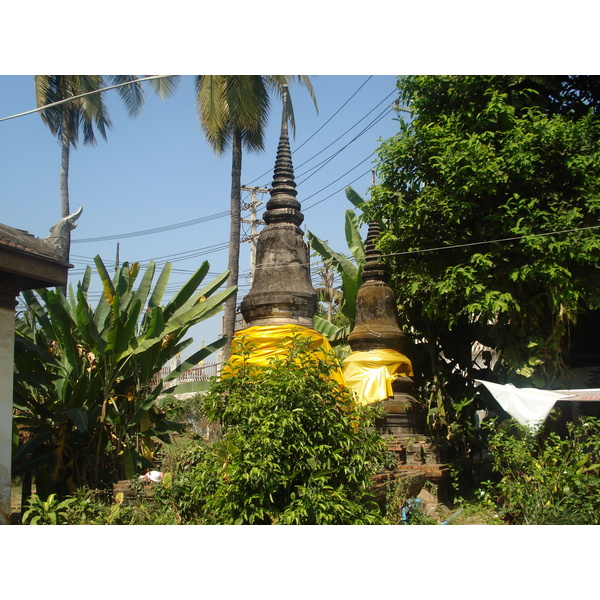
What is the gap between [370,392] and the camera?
820 cm

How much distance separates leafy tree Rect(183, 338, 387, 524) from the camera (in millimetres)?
4969

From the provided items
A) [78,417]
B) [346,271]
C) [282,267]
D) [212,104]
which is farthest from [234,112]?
[78,417]

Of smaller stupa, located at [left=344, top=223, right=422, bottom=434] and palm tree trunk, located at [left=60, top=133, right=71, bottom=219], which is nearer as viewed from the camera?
smaller stupa, located at [left=344, top=223, right=422, bottom=434]

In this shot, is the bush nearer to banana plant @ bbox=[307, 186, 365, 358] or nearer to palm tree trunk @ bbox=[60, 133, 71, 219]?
banana plant @ bbox=[307, 186, 365, 358]

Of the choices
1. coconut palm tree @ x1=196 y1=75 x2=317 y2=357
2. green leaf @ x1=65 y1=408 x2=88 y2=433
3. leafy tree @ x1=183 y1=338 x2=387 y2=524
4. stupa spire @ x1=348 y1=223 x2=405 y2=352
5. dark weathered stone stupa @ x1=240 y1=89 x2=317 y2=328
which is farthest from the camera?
coconut palm tree @ x1=196 y1=75 x2=317 y2=357

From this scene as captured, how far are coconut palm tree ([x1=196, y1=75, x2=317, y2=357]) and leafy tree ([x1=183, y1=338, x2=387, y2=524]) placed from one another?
21.1 ft

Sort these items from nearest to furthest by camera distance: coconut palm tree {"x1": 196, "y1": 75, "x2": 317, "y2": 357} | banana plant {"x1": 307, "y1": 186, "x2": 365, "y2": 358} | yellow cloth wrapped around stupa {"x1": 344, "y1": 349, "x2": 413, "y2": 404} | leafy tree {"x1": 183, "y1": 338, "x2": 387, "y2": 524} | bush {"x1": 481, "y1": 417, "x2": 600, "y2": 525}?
1. leafy tree {"x1": 183, "y1": 338, "x2": 387, "y2": 524}
2. bush {"x1": 481, "y1": 417, "x2": 600, "y2": 525}
3. yellow cloth wrapped around stupa {"x1": 344, "y1": 349, "x2": 413, "y2": 404}
4. banana plant {"x1": 307, "y1": 186, "x2": 365, "y2": 358}
5. coconut palm tree {"x1": 196, "y1": 75, "x2": 317, "y2": 357}

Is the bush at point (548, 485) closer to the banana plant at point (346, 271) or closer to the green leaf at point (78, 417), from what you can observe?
the banana plant at point (346, 271)

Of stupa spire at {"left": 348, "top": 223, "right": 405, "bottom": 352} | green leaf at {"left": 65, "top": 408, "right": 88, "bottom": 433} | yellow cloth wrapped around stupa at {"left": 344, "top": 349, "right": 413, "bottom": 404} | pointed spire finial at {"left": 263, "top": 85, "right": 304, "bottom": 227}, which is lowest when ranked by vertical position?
green leaf at {"left": 65, "top": 408, "right": 88, "bottom": 433}

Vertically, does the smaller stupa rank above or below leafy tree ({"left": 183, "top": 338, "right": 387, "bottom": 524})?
above

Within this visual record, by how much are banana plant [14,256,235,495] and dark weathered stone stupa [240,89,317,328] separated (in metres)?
0.50

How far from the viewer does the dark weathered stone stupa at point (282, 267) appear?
7.44 meters

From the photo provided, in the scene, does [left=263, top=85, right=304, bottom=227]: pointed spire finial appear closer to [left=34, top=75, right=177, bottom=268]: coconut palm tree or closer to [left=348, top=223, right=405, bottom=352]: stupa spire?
[left=348, top=223, right=405, bottom=352]: stupa spire

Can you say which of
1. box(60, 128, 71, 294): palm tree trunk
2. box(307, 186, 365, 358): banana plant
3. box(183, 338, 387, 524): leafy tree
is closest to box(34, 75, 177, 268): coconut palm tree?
box(60, 128, 71, 294): palm tree trunk
